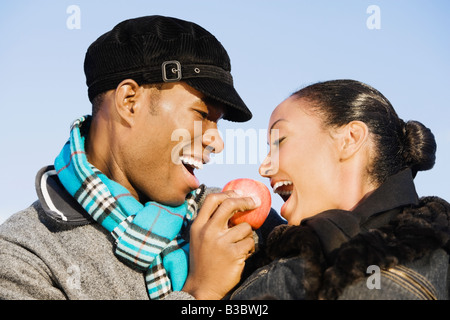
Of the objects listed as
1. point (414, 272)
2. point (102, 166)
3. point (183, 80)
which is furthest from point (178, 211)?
point (414, 272)

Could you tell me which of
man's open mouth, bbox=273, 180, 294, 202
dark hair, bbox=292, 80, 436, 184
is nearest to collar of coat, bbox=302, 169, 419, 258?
dark hair, bbox=292, 80, 436, 184

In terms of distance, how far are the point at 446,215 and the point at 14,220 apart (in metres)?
3.23

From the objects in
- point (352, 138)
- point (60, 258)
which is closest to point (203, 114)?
point (352, 138)

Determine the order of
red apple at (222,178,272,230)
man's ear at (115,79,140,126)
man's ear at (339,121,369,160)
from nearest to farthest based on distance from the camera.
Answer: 1. man's ear at (339,121,369,160)
2. red apple at (222,178,272,230)
3. man's ear at (115,79,140,126)

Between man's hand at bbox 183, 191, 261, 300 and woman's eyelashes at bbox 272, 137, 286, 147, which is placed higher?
woman's eyelashes at bbox 272, 137, 286, 147

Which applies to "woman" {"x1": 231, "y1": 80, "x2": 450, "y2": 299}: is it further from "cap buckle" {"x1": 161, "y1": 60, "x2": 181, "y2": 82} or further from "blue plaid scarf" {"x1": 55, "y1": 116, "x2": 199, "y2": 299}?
"cap buckle" {"x1": 161, "y1": 60, "x2": 181, "y2": 82}

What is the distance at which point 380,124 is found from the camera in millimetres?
3779

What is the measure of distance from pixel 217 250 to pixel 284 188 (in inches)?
32.6

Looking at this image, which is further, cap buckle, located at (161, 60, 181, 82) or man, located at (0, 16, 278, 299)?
cap buckle, located at (161, 60, 181, 82)

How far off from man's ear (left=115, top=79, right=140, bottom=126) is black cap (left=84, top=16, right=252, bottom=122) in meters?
0.06

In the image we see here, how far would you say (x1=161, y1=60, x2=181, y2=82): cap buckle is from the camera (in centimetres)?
413

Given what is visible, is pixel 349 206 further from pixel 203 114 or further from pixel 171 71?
pixel 171 71

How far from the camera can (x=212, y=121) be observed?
442 cm

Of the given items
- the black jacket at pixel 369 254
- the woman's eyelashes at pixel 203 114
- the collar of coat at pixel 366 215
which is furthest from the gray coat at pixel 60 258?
the woman's eyelashes at pixel 203 114
